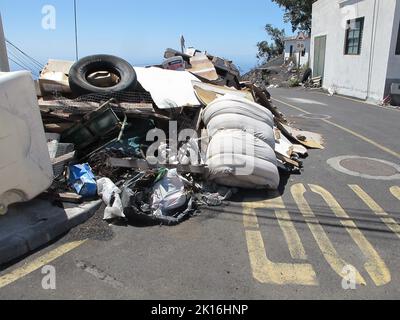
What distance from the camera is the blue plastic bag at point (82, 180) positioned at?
5.09 metres

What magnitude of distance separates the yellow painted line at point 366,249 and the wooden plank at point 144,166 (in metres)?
1.80

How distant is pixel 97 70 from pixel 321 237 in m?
5.90

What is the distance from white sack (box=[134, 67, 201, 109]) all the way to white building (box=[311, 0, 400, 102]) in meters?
10.6

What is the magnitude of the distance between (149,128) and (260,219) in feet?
8.92

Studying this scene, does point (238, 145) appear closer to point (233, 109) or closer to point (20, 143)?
point (233, 109)

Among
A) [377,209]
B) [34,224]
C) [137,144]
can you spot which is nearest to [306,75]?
[137,144]

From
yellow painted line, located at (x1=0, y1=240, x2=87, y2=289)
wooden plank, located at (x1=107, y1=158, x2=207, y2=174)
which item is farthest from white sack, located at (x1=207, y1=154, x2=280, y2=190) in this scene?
yellow painted line, located at (x1=0, y1=240, x2=87, y2=289)

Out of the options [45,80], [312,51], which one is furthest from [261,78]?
[45,80]

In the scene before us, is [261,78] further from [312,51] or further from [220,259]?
[220,259]

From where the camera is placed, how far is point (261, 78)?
35656 millimetres

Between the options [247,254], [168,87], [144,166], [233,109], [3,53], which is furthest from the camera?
[168,87]

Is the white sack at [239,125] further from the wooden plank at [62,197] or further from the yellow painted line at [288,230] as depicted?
the wooden plank at [62,197]

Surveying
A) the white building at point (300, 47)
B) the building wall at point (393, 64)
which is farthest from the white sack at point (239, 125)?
the white building at point (300, 47)

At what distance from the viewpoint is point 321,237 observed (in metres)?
4.38
